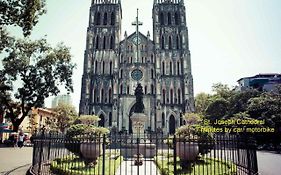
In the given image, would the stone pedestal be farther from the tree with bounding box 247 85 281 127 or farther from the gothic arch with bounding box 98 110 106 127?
the gothic arch with bounding box 98 110 106 127

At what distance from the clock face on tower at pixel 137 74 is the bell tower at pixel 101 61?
276 cm

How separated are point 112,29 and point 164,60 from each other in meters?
9.88

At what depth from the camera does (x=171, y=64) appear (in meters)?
36.7

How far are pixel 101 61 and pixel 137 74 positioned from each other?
5943 mm

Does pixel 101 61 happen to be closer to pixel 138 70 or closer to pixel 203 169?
pixel 138 70

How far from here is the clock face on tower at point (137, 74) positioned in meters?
36.1

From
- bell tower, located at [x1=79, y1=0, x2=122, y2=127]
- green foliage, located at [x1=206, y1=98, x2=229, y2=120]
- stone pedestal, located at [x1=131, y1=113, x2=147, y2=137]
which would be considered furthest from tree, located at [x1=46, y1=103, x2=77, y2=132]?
stone pedestal, located at [x1=131, y1=113, x2=147, y2=137]

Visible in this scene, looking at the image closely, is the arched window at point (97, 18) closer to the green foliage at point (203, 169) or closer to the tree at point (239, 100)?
the tree at point (239, 100)

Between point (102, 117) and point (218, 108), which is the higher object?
point (218, 108)

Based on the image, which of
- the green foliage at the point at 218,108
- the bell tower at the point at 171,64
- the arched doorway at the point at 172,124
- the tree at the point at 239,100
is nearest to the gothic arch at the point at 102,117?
the bell tower at the point at 171,64

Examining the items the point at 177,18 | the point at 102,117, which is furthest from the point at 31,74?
the point at 177,18

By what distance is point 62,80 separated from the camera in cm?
2886

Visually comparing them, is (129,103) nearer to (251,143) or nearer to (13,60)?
(13,60)

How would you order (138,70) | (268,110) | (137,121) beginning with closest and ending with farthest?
1. (137,121)
2. (268,110)
3. (138,70)
